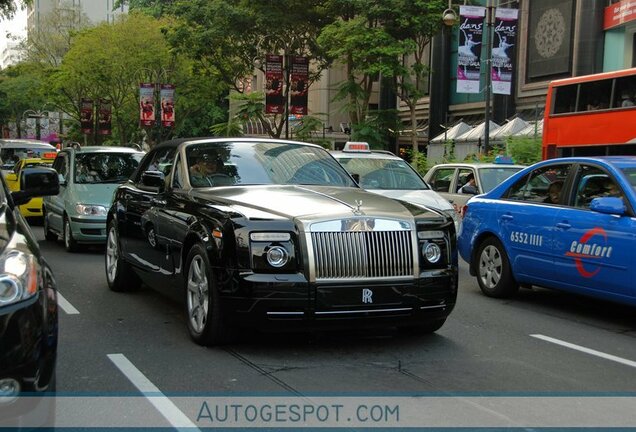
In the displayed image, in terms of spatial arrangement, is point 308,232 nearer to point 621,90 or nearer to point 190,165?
point 190,165

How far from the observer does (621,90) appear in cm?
1602

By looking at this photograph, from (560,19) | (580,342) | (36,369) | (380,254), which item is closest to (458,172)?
(580,342)

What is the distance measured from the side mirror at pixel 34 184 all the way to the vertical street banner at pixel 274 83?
77.6 feet

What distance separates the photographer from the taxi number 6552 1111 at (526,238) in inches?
305

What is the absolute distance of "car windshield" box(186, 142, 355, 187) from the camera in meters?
6.71

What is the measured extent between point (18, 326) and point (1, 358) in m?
0.15

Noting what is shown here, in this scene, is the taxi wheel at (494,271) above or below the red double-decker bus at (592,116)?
below

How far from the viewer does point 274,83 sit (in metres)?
28.4

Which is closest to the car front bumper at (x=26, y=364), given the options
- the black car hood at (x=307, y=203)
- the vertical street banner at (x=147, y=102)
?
the black car hood at (x=307, y=203)

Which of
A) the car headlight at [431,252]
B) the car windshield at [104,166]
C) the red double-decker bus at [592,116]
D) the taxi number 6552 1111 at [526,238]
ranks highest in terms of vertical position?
the red double-decker bus at [592,116]

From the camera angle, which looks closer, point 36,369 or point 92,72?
point 36,369

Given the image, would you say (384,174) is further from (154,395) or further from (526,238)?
(154,395)

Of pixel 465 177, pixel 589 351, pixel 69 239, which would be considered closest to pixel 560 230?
pixel 589 351

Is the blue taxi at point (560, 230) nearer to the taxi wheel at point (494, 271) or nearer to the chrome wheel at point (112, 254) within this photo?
the taxi wheel at point (494, 271)
